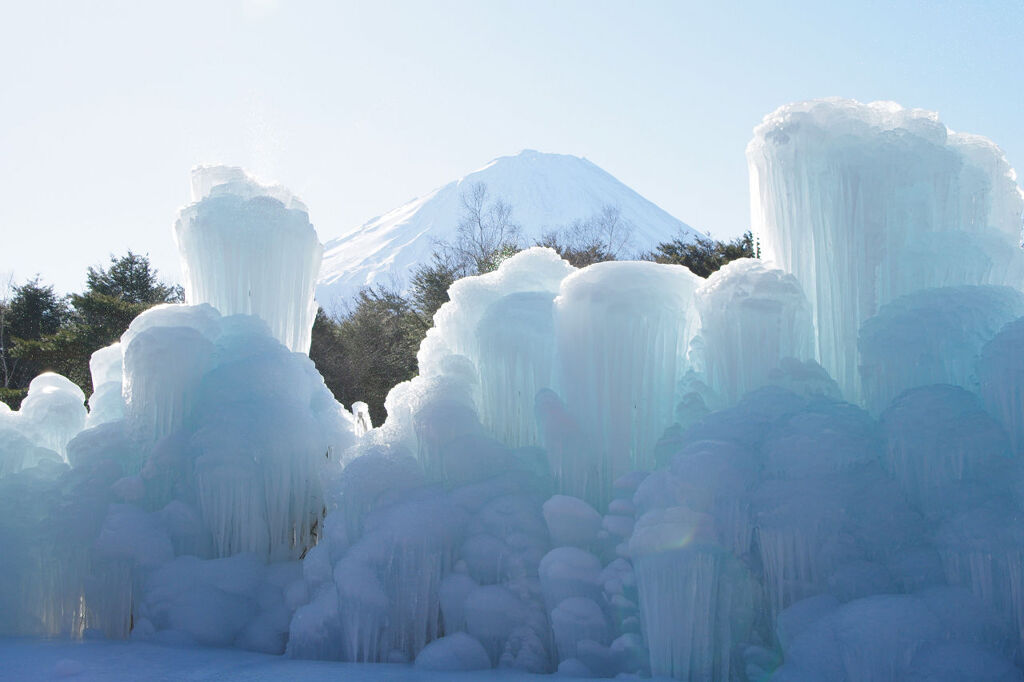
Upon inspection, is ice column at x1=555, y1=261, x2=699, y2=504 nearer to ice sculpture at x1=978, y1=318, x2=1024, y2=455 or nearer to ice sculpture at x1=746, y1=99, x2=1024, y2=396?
ice sculpture at x1=746, y1=99, x2=1024, y2=396

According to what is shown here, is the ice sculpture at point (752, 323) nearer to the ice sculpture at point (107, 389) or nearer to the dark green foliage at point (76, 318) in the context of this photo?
the ice sculpture at point (107, 389)

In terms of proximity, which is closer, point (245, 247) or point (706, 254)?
point (245, 247)

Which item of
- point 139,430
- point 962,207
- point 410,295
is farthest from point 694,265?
point 139,430

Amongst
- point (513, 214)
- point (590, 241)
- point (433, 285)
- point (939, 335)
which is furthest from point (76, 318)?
point (513, 214)

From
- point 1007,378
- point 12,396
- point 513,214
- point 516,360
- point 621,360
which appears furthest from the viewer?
point 513,214

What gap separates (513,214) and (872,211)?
80.6m

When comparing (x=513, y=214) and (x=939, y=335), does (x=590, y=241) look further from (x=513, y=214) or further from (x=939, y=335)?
(x=513, y=214)

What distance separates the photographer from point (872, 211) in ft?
23.4

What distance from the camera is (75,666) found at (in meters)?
6.46

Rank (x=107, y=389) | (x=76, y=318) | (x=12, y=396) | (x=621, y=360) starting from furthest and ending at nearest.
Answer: (x=76, y=318), (x=12, y=396), (x=107, y=389), (x=621, y=360)

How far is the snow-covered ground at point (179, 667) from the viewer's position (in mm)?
6129

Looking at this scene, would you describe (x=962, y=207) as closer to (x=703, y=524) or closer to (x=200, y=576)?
(x=703, y=524)

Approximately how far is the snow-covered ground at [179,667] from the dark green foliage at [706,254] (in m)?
15.9

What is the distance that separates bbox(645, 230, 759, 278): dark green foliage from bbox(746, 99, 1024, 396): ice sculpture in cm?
1338
